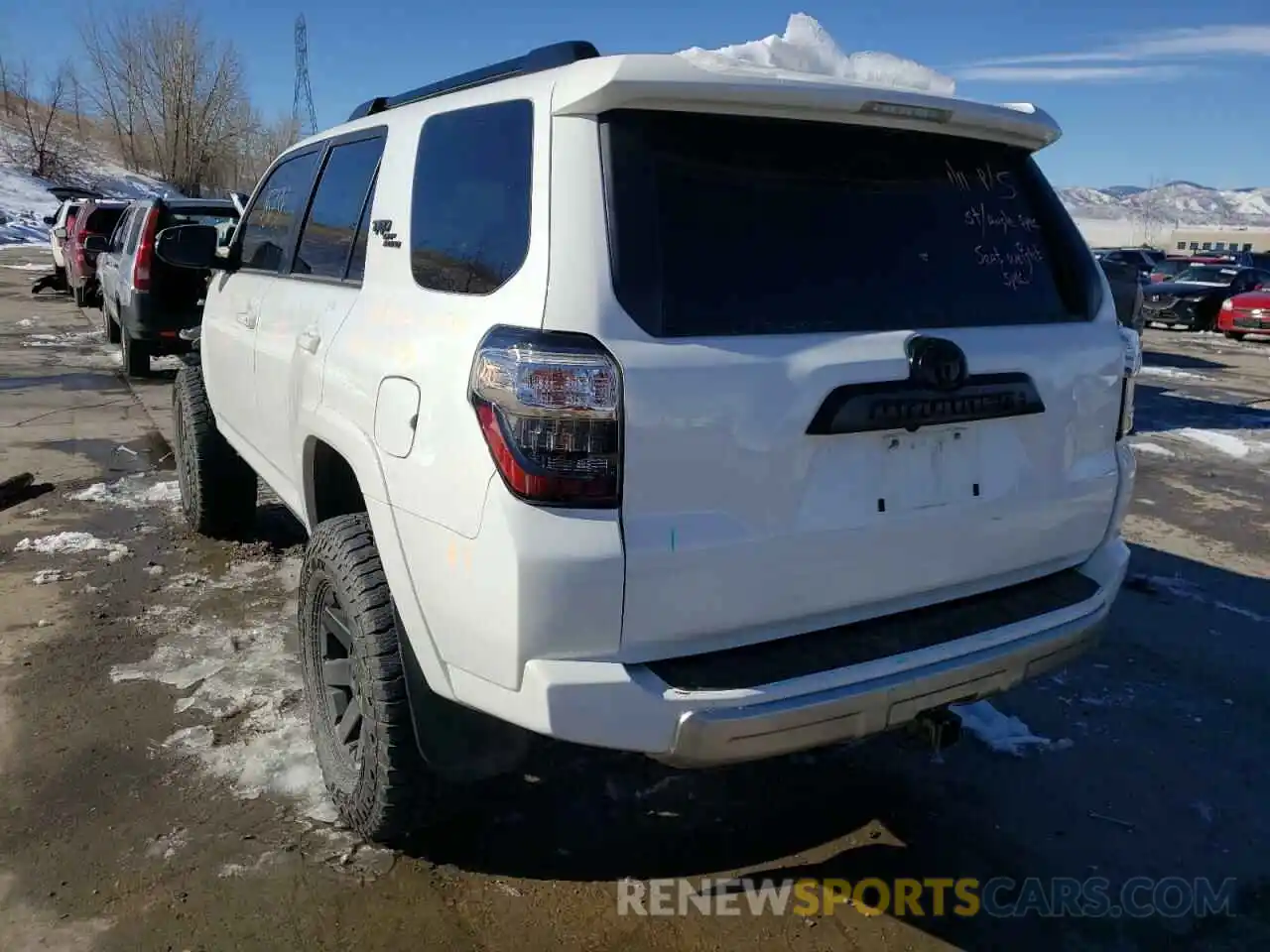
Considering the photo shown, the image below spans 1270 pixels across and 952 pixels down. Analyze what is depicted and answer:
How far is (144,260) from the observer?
968 cm

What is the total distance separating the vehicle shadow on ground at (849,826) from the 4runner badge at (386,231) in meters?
1.63

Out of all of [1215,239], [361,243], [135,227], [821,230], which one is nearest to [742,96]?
[821,230]

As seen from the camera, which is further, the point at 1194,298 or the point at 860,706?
the point at 1194,298

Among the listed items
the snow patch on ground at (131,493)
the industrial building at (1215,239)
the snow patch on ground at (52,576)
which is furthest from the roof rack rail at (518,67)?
A: the industrial building at (1215,239)

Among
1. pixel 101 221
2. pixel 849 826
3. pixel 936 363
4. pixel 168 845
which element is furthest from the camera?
pixel 101 221

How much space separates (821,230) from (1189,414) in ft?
31.6

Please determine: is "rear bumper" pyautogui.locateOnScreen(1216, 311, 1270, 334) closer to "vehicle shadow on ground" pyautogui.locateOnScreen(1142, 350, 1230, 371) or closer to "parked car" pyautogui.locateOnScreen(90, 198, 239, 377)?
"vehicle shadow on ground" pyautogui.locateOnScreen(1142, 350, 1230, 371)

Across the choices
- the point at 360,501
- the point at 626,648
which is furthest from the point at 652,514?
the point at 360,501

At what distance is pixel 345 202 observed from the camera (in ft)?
10.9

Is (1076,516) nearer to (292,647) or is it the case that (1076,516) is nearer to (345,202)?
(345,202)

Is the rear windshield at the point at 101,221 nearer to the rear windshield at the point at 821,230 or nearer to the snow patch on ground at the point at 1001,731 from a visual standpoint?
the snow patch on ground at the point at 1001,731

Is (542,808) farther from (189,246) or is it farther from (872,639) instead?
(189,246)

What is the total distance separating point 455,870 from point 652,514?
4.30 feet

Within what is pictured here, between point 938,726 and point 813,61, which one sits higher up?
point 813,61
